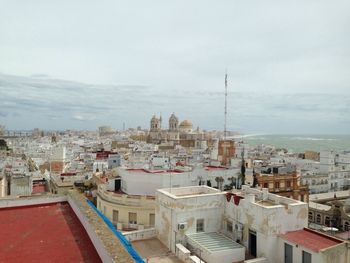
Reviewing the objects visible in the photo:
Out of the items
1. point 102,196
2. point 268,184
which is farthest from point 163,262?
point 268,184

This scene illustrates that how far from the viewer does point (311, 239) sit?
1440 cm

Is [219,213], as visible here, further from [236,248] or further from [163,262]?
[163,262]

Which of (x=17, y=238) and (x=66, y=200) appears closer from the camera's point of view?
(x=17, y=238)

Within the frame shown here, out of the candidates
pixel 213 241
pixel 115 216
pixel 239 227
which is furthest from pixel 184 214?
pixel 115 216

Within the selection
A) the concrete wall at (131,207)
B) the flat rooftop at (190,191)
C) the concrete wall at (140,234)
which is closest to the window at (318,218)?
the flat rooftop at (190,191)

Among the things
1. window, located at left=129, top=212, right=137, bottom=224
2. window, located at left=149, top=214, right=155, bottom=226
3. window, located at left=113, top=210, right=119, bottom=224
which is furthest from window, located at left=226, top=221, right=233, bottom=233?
window, located at left=113, top=210, right=119, bottom=224

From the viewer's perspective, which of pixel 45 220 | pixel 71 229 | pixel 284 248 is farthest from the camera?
pixel 284 248

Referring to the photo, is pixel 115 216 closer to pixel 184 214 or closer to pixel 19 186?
pixel 184 214

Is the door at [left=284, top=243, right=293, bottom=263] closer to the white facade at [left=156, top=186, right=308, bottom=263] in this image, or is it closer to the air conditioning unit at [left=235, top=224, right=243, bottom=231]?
the white facade at [left=156, top=186, right=308, bottom=263]

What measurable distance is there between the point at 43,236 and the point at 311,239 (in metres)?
11.5

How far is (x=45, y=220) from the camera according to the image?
8.85 meters

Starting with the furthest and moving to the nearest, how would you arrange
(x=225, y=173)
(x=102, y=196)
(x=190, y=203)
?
(x=225, y=173)
(x=102, y=196)
(x=190, y=203)

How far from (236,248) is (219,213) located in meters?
2.52

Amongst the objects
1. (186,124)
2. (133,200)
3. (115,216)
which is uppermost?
(186,124)
